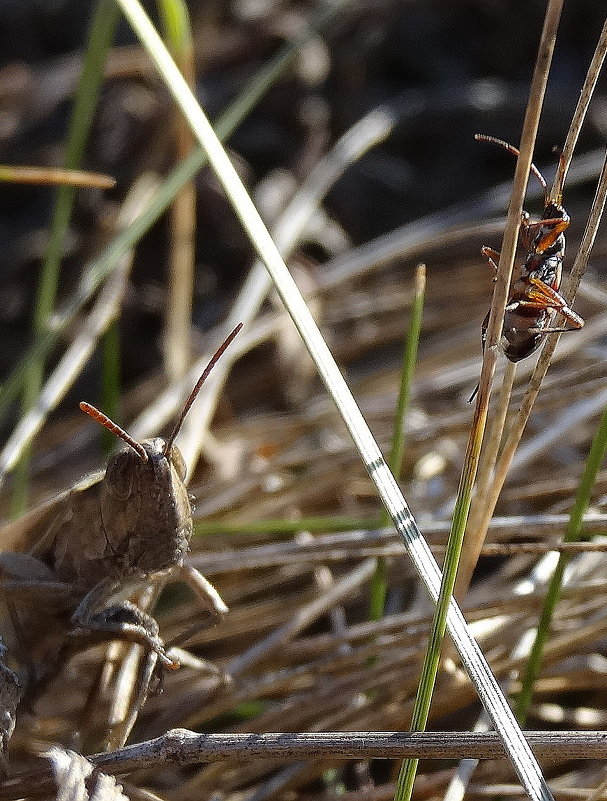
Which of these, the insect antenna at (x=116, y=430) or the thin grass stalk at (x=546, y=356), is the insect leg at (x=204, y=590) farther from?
the thin grass stalk at (x=546, y=356)

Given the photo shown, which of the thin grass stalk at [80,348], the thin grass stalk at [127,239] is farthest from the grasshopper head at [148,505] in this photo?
the thin grass stalk at [127,239]

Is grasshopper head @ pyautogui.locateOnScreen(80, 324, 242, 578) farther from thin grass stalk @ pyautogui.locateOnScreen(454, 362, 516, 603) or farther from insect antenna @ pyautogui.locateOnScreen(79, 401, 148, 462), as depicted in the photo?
thin grass stalk @ pyautogui.locateOnScreen(454, 362, 516, 603)

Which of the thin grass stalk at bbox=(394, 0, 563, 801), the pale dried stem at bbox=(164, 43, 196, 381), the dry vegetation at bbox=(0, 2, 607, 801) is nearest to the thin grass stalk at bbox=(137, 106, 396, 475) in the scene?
the dry vegetation at bbox=(0, 2, 607, 801)

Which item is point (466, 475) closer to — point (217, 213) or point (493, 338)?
point (493, 338)

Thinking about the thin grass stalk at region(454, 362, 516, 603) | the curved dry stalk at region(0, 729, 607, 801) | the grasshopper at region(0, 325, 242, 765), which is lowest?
the curved dry stalk at region(0, 729, 607, 801)

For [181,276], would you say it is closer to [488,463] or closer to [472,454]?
[488,463]

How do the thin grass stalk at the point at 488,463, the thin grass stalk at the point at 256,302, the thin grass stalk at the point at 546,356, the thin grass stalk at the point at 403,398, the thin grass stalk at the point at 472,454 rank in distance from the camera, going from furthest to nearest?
the thin grass stalk at the point at 256,302
the thin grass stalk at the point at 403,398
the thin grass stalk at the point at 488,463
the thin grass stalk at the point at 546,356
the thin grass stalk at the point at 472,454
